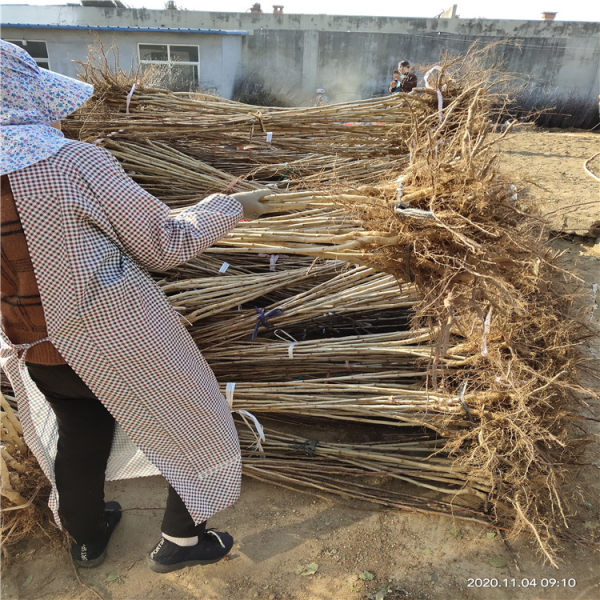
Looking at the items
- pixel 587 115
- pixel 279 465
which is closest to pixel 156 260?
pixel 279 465

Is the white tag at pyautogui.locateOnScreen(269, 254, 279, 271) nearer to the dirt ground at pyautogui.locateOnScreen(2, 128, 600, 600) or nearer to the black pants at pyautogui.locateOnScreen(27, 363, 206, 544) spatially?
the dirt ground at pyautogui.locateOnScreen(2, 128, 600, 600)

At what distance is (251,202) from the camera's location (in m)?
1.49

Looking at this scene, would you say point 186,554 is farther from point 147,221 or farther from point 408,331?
point 408,331

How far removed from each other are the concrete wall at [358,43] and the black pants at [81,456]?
14551 millimetres

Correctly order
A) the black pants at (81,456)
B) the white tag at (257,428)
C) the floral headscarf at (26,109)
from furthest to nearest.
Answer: the white tag at (257,428) < the black pants at (81,456) < the floral headscarf at (26,109)

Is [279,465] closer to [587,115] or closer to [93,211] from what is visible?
[93,211]

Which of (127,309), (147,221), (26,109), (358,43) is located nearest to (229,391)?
(127,309)

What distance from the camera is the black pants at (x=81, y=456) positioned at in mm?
1428

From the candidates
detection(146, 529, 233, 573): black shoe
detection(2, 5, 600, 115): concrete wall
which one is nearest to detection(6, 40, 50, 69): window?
detection(2, 5, 600, 115): concrete wall

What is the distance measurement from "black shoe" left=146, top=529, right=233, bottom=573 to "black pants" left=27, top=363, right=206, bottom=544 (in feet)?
0.23

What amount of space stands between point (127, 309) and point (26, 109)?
22.2 inches

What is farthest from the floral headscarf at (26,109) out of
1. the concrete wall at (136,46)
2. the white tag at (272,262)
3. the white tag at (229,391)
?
the concrete wall at (136,46)

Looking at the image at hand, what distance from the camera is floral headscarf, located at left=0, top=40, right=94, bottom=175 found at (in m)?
1.12

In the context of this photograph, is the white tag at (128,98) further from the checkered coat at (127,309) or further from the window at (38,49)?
the window at (38,49)
